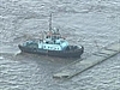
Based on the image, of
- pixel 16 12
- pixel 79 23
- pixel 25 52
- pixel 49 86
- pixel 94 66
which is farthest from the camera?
pixel 16 12

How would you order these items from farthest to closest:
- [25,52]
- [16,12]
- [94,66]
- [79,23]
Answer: [16,12]
[79,23]
[25,52]
[94,66]

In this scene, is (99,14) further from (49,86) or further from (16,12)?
(49,86)

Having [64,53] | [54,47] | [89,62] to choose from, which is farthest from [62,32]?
[89,62]

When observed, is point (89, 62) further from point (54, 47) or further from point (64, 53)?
point (54, 47)

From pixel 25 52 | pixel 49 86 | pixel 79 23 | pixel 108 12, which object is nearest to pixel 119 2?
pixel 108 12

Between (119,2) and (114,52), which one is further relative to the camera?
(119,2)

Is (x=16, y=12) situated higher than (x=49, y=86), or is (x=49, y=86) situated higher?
(x=16, y=12)
